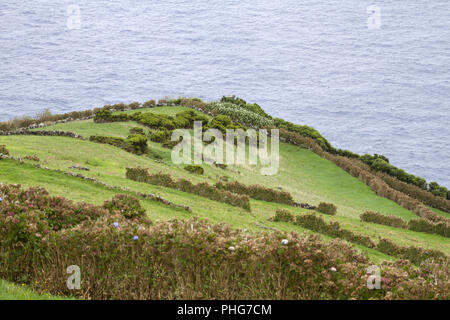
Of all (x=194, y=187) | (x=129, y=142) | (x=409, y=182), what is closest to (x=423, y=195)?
(x=409, y=182)

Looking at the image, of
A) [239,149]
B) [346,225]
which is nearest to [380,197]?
[239,149]

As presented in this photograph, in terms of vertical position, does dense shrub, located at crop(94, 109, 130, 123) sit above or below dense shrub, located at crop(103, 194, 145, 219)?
below

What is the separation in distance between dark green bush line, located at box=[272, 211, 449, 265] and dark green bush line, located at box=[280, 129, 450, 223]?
14297 millimetres

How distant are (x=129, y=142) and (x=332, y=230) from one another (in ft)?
62.4

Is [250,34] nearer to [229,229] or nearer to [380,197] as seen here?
[380,197]

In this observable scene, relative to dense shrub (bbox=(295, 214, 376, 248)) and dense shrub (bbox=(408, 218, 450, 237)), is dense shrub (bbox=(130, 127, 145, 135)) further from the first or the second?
dense shrub (bbox=(295, 214, 376, 248))
